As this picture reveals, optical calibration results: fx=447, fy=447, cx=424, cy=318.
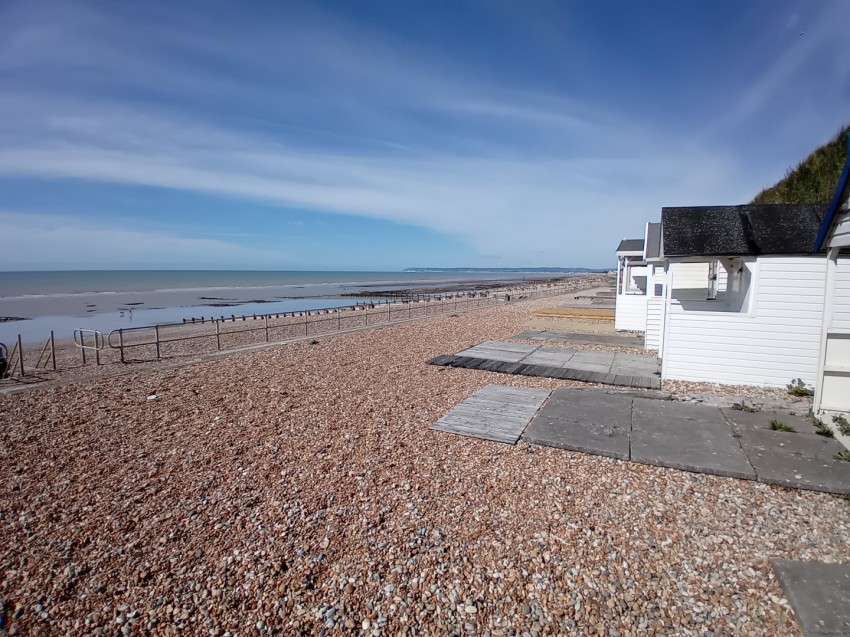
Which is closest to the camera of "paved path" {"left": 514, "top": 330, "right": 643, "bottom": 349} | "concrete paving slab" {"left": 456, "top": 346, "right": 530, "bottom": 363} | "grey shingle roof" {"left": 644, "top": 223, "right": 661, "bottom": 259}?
"concrete paving slab" {"left": 456, "top": 346, "right": 530, "bottom": 363}

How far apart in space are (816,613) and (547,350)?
28.6 ft

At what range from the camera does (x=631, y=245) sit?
60.4 feet

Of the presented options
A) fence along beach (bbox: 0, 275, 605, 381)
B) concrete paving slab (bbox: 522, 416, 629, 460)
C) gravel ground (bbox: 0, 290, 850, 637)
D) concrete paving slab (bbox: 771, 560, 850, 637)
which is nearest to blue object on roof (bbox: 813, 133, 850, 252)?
gravel ground (bbox: 0, 290, 850, 637)

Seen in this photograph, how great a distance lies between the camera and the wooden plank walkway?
5859 millimetres

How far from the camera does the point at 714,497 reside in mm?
4195

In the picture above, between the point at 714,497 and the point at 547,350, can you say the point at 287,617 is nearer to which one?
the point at 714,497

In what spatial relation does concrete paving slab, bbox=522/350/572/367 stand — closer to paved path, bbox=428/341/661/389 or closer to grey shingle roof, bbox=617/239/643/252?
paved path, bbox=428/341/661/389

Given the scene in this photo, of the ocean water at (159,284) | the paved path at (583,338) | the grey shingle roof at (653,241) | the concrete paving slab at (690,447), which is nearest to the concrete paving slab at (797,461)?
the concrete paving slab at (690,447)

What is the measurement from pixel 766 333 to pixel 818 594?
636 centimetres

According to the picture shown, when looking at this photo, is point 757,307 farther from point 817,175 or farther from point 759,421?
point 817,175

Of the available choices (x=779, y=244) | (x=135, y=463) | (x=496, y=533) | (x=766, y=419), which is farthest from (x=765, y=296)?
(x=135, y=463)

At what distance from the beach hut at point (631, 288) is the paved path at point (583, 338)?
115 cm

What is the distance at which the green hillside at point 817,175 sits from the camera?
54.6 ft

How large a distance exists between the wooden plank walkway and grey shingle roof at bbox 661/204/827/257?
13.8 feet
